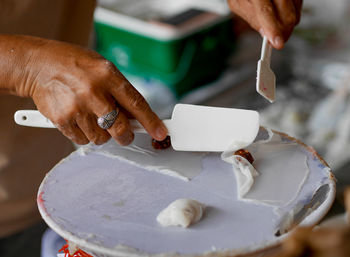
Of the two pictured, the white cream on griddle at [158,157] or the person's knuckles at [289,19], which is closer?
the white cream on griddle at [158,157]

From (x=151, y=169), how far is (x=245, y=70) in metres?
1.82

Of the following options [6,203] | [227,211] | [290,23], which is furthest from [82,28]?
[227,211]

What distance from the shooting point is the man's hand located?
979mm

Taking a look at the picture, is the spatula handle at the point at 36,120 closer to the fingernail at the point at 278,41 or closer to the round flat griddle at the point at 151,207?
the round flat griddle at the point at 151,207

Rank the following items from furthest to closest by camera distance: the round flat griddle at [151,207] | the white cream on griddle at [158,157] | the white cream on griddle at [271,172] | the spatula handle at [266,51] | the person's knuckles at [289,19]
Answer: the person's knuckles at [289,19] → the spatula handle at [266,51] → the white cream on griddle at [158,157] → the white cream on griddle at [271,172] → the round flat griddle at [151,207]

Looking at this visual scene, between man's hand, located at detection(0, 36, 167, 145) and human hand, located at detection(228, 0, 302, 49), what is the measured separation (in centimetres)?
39

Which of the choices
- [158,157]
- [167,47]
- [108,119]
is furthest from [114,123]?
[167,47]

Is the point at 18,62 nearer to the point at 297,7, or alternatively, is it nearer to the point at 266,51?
the point at 266,51

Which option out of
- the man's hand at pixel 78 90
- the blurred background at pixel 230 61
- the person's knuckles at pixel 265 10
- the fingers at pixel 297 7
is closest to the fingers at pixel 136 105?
the man's hand at pixel 78 90

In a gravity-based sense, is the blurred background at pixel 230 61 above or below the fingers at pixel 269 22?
below

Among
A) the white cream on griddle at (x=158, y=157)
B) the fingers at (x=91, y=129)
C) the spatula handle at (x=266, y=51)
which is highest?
the spatula handle at (x=266, y=51)

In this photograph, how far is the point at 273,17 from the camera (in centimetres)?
123

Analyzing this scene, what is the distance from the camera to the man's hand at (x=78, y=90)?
979 millimetres

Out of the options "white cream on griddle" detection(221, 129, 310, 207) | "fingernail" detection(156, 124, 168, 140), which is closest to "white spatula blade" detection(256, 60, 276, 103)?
"white cream on griddle" detection(221, 129, 310, 207)
